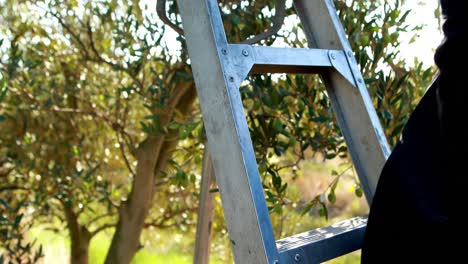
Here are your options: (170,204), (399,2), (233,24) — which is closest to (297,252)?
(233,24)

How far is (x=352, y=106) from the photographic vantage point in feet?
5.49

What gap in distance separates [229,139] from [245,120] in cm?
5

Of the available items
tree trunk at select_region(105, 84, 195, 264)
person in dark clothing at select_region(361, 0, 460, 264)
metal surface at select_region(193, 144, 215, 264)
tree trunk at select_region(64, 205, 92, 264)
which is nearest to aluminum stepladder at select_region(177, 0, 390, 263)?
person in dark clothing at select_region(361, 0, 460, 264)

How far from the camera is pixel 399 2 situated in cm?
268

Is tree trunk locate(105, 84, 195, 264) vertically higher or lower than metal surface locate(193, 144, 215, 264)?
higher

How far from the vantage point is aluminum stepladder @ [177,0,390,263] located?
51.4 inches

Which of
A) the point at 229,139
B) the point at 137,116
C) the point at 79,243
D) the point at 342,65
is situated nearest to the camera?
the point at 229,139

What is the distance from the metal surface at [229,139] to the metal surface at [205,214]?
111 centimetres

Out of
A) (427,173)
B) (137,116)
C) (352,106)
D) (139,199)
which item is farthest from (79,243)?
(427,173)

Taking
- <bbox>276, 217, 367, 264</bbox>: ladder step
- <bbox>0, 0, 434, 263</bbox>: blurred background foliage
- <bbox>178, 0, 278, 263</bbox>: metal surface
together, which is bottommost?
<bbox>276, 217, 367, 264</bbox>: ladder step

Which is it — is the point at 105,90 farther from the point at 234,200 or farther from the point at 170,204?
the point at 234,200

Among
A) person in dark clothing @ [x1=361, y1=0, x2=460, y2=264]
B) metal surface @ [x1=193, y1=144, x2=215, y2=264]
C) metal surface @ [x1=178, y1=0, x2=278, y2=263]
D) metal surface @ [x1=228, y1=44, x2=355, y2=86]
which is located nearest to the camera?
person in dark clothing @ [x1=361, y1=0, x2=460, y2=264]

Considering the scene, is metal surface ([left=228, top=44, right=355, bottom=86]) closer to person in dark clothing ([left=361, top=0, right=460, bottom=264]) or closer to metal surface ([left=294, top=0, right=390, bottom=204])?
metal surface ([left=294, top=0, right=390, bottom=204])

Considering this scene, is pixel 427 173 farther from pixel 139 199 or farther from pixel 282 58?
pixel 139 199
